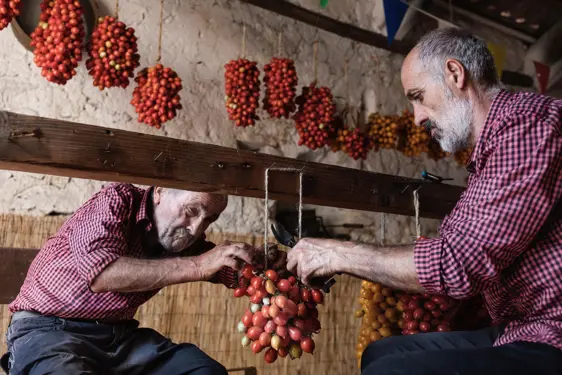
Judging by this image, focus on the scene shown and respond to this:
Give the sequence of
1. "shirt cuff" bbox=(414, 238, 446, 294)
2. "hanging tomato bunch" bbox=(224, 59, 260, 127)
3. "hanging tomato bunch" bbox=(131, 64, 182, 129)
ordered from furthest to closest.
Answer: "hanging tomato bunch" bbox=(224, 59, 260, 127) → "hanging tomato bunch" bbox=(131, 64, 182, 129) → "shirt cuff" bbox=(414, 238, 446, 294)

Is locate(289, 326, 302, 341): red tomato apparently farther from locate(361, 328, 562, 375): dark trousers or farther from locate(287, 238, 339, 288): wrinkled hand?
locate(361, 328, 562, 375): dark trousers

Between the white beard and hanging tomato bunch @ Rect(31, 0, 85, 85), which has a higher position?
hanging tomato bunch @ Rect(31, 0, 85, 85)

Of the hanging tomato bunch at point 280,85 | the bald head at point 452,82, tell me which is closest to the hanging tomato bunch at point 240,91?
the hanging tomato bunch at point 280,85

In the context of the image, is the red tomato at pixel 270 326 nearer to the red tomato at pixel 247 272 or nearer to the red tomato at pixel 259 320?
the red tomato at pixel 259 320

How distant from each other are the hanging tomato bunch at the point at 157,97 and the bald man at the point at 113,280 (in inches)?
38.7

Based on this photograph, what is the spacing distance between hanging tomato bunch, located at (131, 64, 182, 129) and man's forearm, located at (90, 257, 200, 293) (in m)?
1.41

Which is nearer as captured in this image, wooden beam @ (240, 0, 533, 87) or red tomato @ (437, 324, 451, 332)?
red tomato @ (437, 324, 451, 332)

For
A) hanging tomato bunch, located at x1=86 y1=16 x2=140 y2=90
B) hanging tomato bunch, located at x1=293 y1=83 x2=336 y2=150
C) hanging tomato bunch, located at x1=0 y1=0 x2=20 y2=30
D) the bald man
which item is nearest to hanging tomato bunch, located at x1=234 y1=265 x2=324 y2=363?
the bald man

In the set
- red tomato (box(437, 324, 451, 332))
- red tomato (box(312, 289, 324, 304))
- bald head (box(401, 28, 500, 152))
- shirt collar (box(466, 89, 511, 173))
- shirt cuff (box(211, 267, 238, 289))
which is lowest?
red tomato (box(437, 324, 451, 332))

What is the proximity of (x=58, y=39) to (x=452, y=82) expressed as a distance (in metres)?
2.15

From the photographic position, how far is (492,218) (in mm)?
1520

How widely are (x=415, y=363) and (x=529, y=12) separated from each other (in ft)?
16.6

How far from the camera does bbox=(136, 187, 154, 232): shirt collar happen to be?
2330 millimetres

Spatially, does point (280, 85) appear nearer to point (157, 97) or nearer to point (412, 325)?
point (157, 97)
